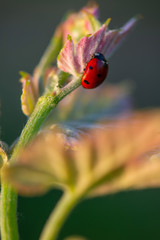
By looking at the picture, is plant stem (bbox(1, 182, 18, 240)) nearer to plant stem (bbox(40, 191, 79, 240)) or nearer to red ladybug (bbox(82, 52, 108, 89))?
plant stem (bbox(40, 191, 79, 240))

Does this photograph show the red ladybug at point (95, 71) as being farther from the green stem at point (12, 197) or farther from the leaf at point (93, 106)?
the leaf at point (93, 106)

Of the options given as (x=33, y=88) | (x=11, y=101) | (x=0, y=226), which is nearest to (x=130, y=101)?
(x=33, y=88)

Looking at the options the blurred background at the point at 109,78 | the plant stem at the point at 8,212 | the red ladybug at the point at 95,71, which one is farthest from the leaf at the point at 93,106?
the plant stem at the point at 8,212

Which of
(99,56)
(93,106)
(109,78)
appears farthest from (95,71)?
(109,78)

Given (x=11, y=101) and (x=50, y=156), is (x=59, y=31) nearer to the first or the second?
(x=50, y=156)

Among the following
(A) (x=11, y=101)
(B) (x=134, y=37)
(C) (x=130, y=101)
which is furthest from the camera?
(B) (x=134, y=37)
